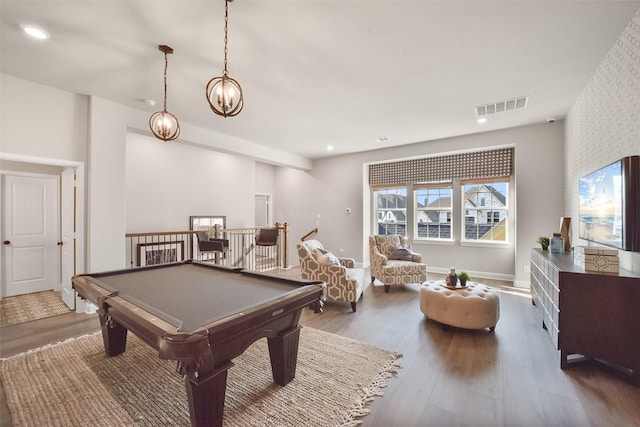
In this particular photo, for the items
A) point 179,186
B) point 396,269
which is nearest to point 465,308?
point 396,269

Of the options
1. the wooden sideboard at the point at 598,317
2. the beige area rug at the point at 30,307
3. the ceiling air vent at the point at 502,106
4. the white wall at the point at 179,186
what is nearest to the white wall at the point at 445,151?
the ceiling air vent at the point at 502,106

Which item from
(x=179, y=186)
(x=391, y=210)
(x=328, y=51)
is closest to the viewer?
(x=328, y=51)

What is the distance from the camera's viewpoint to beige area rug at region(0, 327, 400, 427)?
1746 millimetres

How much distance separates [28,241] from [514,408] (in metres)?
6.83

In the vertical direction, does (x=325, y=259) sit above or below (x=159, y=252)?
above

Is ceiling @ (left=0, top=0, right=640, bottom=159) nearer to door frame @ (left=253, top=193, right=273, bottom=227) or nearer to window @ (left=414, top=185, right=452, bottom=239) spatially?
window @ (left=414, top=185, right=452, bottom=239)

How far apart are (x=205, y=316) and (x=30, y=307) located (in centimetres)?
413

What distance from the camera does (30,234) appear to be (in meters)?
4.52

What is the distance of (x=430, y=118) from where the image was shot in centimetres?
430

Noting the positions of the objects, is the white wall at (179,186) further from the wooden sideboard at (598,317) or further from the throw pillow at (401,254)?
the wooden sideboard at (598,317)

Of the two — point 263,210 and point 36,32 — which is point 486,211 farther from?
point 36,32

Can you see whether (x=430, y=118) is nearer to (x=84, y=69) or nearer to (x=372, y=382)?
(x=372, y=382)

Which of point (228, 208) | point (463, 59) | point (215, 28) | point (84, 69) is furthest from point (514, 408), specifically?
point (228, 208)

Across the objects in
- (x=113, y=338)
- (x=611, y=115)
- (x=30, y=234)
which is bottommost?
(x=113, y=338)
